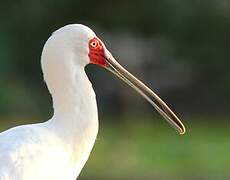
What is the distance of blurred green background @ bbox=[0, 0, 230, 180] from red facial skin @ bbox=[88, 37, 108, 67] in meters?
15.4

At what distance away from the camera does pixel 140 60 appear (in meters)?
26.4

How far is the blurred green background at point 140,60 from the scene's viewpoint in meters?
24.9

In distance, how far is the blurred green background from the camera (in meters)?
24.9

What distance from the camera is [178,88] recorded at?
86.6 feet

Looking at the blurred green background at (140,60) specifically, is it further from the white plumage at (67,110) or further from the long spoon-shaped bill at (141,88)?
the white plumage at (67,110)

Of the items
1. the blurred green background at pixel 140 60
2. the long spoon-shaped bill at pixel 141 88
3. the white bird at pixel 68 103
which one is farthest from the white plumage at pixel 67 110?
the blurred green background at pixel 140 60

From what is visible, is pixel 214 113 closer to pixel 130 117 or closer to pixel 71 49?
pixel 130 117

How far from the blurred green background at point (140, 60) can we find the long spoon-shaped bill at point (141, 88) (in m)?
14.9

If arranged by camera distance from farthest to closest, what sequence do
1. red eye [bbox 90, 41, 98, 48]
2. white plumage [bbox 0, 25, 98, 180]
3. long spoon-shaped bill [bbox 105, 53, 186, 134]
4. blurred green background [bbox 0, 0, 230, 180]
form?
blurred green background [bbox 0, 0, 230, 180], long spoon-shaped bill [bbox 105, 53, 186, 134], red eye [bbox 90, 41, 98, 48], white plumage [bbox 0, 25, 98, 180]

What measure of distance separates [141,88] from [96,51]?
0.52 m

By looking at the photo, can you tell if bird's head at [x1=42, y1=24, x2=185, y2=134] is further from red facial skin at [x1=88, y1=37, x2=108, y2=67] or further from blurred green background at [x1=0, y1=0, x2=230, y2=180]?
blurred green background at [x1=0, y1=0, x2=230, y2=180]

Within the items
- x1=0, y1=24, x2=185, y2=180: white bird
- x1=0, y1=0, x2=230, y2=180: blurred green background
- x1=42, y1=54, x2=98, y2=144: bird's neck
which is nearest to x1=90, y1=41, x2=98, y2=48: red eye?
x1=0, y1=24, x2=185, y2=180: white bird

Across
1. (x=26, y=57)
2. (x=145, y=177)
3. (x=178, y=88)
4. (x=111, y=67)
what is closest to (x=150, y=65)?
(x=178, y=88)

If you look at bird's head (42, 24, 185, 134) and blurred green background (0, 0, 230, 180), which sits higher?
blurred green background (0, 0, 230, 180)
